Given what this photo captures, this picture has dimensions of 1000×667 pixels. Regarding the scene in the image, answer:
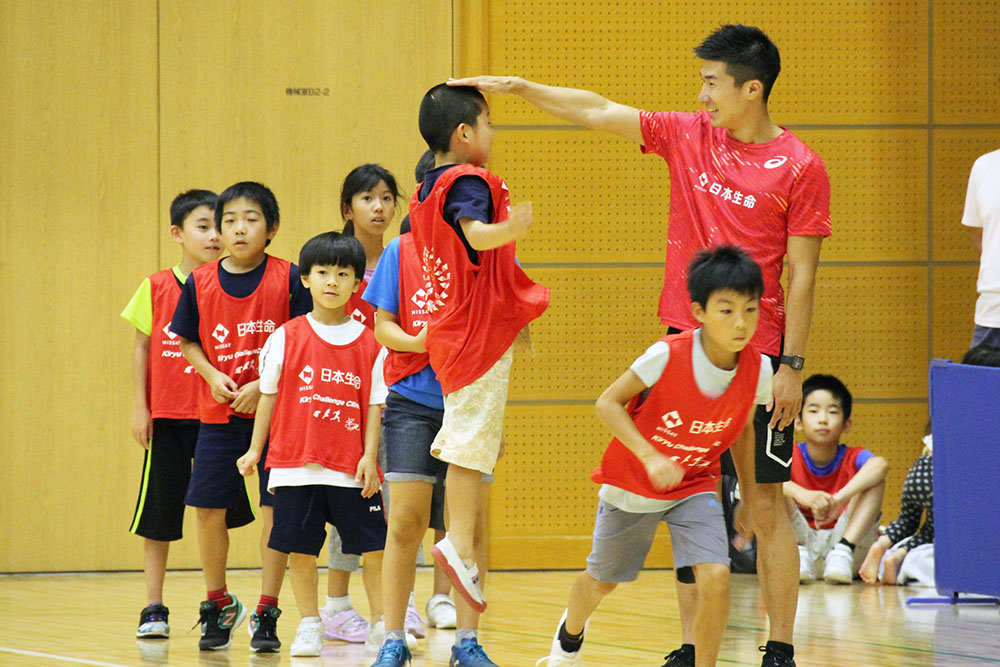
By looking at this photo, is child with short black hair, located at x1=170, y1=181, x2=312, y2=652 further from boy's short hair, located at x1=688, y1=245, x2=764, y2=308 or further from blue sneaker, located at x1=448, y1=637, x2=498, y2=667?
boy's short hair, located at x1=688, y1=245, x2=764, y2=308

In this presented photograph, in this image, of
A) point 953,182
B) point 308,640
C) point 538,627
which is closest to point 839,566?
point 538,627

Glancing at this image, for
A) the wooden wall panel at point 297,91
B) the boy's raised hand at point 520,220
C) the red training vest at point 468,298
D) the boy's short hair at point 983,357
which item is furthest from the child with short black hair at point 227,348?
the boy's short hair at point 983,357

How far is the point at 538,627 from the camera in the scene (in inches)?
190

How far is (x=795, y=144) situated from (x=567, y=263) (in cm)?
313

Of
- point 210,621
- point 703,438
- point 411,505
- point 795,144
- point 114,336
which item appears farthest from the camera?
point 114,336

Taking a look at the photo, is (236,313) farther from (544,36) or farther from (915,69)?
(915,69)

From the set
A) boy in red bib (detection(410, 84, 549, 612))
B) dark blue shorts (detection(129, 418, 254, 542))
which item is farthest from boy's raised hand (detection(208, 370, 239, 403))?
boy in red bib (detection(410, 84, 549, 612))

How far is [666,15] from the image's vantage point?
6949 millimetres

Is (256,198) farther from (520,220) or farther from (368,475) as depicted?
(520,220)

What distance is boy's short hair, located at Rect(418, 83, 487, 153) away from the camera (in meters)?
3.50

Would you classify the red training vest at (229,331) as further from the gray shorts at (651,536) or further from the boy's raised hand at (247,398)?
the gray shorts at (651,536)

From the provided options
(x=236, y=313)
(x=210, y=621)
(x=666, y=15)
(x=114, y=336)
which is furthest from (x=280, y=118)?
(x=210, y=621)

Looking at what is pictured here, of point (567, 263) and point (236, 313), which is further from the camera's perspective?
point (567, 263)

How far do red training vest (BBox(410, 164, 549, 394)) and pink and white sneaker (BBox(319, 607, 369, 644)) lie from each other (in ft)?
4.94
